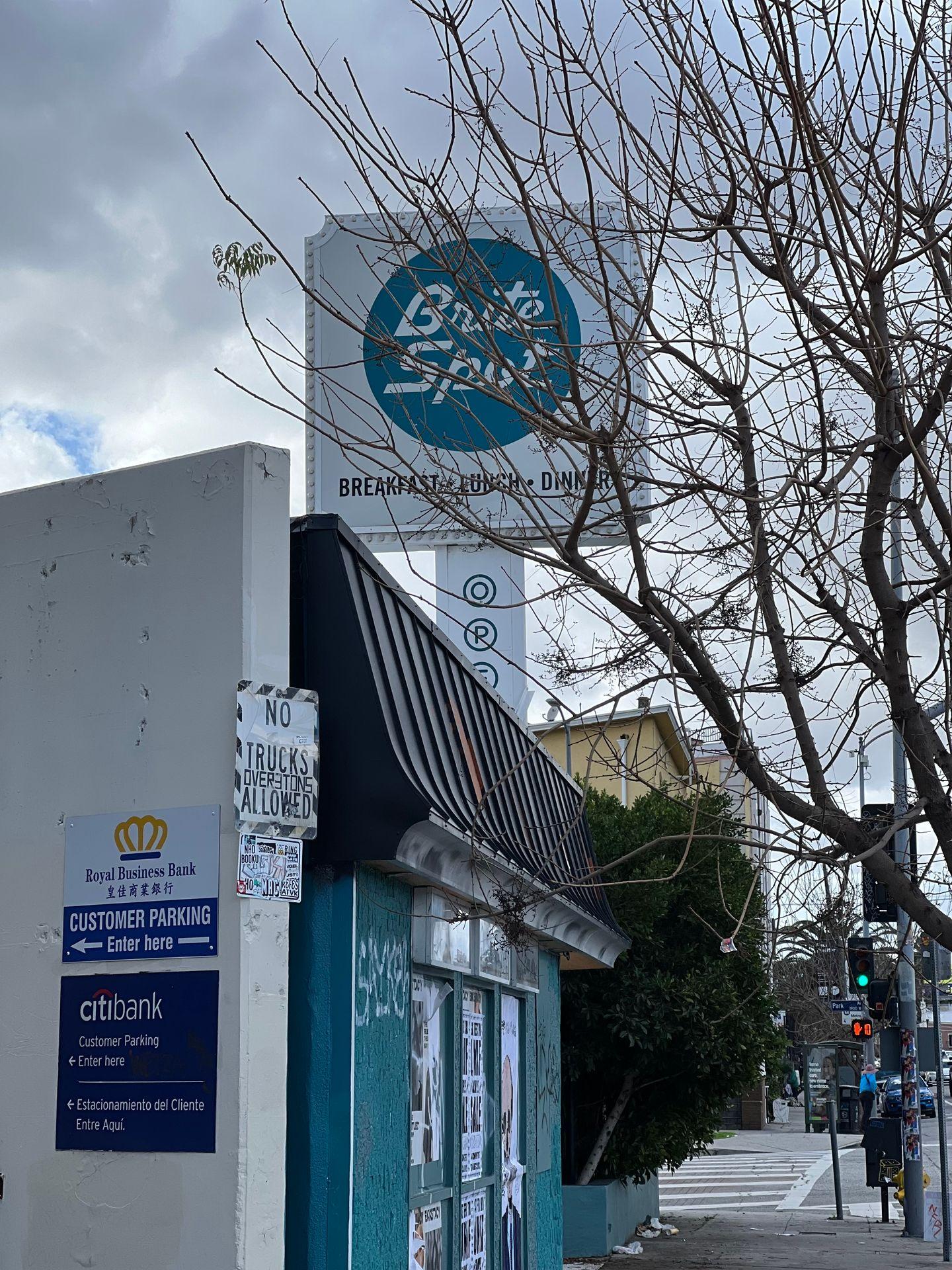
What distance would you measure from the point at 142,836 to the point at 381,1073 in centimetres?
174

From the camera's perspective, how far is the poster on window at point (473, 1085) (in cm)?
859

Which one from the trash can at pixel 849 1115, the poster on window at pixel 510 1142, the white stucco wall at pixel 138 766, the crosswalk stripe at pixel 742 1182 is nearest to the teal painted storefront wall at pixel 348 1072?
the white stucco wall at pixel 138 766

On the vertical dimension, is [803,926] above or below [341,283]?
below

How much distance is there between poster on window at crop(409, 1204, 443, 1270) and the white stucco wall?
6.03ft

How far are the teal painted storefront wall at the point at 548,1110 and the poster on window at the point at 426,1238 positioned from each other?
2484 millimetres

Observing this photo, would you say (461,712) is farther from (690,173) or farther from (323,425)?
(323,425)

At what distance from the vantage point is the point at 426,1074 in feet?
25.5

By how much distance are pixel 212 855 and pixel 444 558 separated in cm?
881

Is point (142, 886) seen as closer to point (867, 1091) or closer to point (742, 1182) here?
point (867, 1091)

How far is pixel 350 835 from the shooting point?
6.44m

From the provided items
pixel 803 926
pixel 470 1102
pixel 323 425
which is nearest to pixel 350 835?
pixel 803 926

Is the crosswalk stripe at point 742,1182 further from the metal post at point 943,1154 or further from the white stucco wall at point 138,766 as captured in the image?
the white stucco wall at point 138,766

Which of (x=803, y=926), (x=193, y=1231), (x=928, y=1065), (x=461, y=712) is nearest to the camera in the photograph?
(x=193, y=1231)

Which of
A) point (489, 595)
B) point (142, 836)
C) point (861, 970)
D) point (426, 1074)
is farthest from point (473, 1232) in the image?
point (861, 970)
